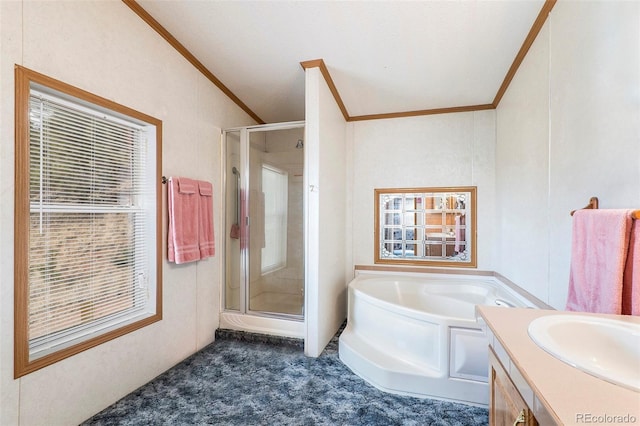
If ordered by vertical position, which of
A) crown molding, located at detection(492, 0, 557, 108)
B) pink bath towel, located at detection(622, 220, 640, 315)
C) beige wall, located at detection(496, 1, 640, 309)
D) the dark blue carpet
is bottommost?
the dark blue carpet

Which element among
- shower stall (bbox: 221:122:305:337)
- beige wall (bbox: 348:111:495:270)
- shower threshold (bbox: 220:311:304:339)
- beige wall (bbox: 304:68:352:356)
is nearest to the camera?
beige wall (bbox: 304:68:352:356)

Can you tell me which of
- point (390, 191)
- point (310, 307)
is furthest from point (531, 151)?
point (310, 307)

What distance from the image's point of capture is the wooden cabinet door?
2.56 ft

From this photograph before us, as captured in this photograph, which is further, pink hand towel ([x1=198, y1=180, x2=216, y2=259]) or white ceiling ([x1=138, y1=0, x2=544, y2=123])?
pink hand towel ([x1=198, y1=180, x2=216, y2=259])

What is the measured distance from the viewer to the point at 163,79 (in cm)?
231

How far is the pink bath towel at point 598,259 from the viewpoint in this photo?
1.09 metres

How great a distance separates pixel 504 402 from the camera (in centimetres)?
95

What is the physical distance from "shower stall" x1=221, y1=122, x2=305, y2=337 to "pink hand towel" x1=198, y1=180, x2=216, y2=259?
33cm

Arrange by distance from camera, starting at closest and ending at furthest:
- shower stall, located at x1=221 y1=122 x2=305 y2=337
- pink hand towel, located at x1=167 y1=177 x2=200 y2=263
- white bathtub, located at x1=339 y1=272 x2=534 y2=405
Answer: white bathtub, located at x1=339 y1=272 x2=534 y2=405 → pink hand towel, located at x1=167 y1=177 x2=200 y2=263 → shower stall, located at x1=221 y1=122 x2=305 y2=337

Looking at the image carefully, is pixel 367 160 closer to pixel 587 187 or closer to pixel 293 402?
pixel 587 187

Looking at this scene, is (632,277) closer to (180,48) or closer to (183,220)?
(183,220)

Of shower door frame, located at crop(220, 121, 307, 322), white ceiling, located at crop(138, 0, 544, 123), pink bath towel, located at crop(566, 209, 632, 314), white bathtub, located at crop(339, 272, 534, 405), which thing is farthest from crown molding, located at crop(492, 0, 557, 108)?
shower door frame, located at crop(220, 121, 307, 322)

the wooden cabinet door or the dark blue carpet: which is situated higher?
the wooden cabinet door

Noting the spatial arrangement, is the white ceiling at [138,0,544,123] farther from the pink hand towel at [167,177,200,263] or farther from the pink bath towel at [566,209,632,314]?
the pink bath towel at [566,209,632,314]
